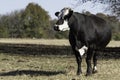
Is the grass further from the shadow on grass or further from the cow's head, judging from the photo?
the cow's head

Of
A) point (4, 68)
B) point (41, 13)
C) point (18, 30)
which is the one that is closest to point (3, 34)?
point (18, 30)

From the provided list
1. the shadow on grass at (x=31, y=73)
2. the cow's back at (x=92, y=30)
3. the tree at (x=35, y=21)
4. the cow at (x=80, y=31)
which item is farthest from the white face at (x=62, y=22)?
the tree at (x=35, y=21)

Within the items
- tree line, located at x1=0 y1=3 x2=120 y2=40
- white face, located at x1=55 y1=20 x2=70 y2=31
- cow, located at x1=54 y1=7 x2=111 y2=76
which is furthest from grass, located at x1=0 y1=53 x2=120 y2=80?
tree line, located at x1=0 y1=3 x2=120 y2=40

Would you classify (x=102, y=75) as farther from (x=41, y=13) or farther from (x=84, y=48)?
(x=41, y=13)

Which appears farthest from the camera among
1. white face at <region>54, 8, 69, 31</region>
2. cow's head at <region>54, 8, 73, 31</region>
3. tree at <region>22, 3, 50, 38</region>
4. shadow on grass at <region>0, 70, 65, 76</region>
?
tree at <region>22, 3, 50, 38</region>

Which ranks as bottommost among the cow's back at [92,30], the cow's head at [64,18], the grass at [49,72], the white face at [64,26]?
the grass at [49,72]

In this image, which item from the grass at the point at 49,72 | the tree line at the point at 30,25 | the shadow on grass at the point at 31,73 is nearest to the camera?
the grass at the point at 49,72

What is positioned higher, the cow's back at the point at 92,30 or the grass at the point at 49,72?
the cow's back at the point at 92,30

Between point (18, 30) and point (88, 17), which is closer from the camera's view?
point (88, 17)

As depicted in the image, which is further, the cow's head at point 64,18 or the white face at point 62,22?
the cow's head at point 64,18

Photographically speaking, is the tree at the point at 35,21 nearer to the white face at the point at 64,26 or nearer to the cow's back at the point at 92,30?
the cow's back at the point at 92,30

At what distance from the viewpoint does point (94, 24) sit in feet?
49.2

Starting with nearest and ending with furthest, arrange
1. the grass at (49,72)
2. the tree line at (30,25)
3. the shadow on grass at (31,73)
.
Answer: the grass at (49,72) < the shadow on grass at (31,73) < the tree line at (30,25)

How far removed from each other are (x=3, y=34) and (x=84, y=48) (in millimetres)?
76003
